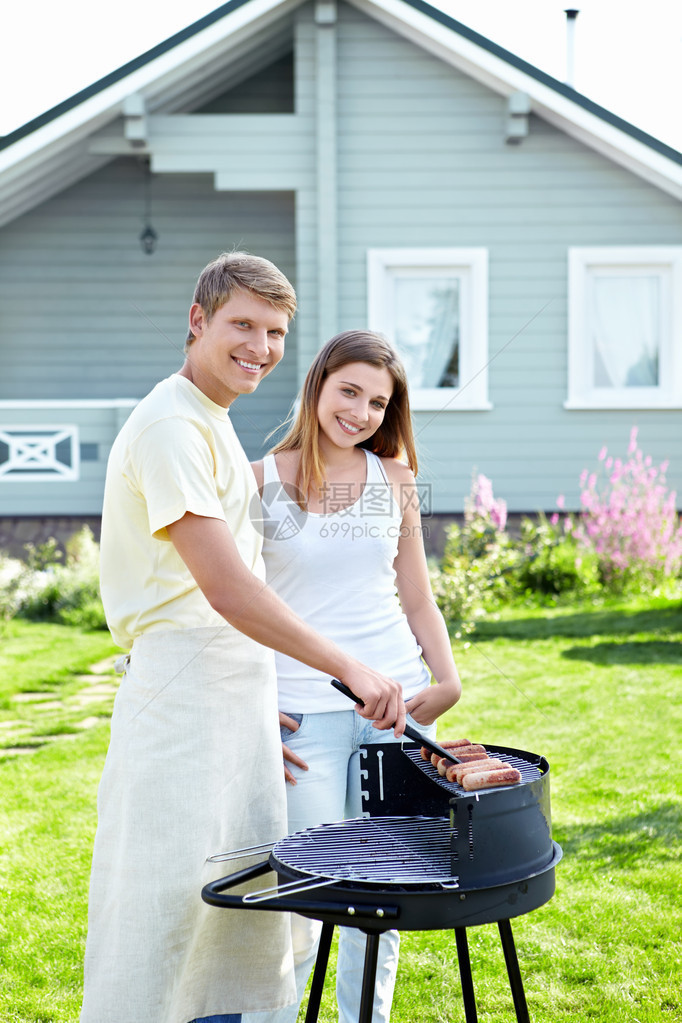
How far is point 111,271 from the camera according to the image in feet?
32.1

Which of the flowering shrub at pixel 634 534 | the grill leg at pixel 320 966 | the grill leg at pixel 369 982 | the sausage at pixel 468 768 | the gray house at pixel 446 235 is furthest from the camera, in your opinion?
the gray house at pixel 446 235

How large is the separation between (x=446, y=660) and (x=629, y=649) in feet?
14.4

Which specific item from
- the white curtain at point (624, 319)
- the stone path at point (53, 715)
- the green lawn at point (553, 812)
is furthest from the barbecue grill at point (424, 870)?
Answer: the white curtain at point (624, 319)

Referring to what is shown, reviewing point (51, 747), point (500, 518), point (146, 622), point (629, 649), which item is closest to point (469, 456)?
point (500, 518)

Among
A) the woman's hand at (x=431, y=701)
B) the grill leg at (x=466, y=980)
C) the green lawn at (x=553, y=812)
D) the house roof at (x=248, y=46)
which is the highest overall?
the house roof at (x=248, y=46)

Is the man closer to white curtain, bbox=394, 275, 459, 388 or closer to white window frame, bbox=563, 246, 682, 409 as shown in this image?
white curtain, bbox=394, 275, 459, 388

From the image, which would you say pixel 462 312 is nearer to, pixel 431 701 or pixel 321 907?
pixel 431 701

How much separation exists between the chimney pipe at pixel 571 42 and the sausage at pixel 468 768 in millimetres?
10105

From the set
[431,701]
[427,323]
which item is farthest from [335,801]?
[427,323]

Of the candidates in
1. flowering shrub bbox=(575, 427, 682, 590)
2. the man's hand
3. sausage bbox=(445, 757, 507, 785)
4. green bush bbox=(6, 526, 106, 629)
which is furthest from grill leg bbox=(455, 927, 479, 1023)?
flowering shrub bbox=(575, 427, 682, 590)

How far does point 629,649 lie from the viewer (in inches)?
255

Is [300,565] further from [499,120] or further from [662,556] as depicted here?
[499,120]

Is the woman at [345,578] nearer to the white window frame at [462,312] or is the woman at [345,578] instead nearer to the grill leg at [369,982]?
the grill leg at [369,982]

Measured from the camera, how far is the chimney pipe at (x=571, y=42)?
10328 millimetres
